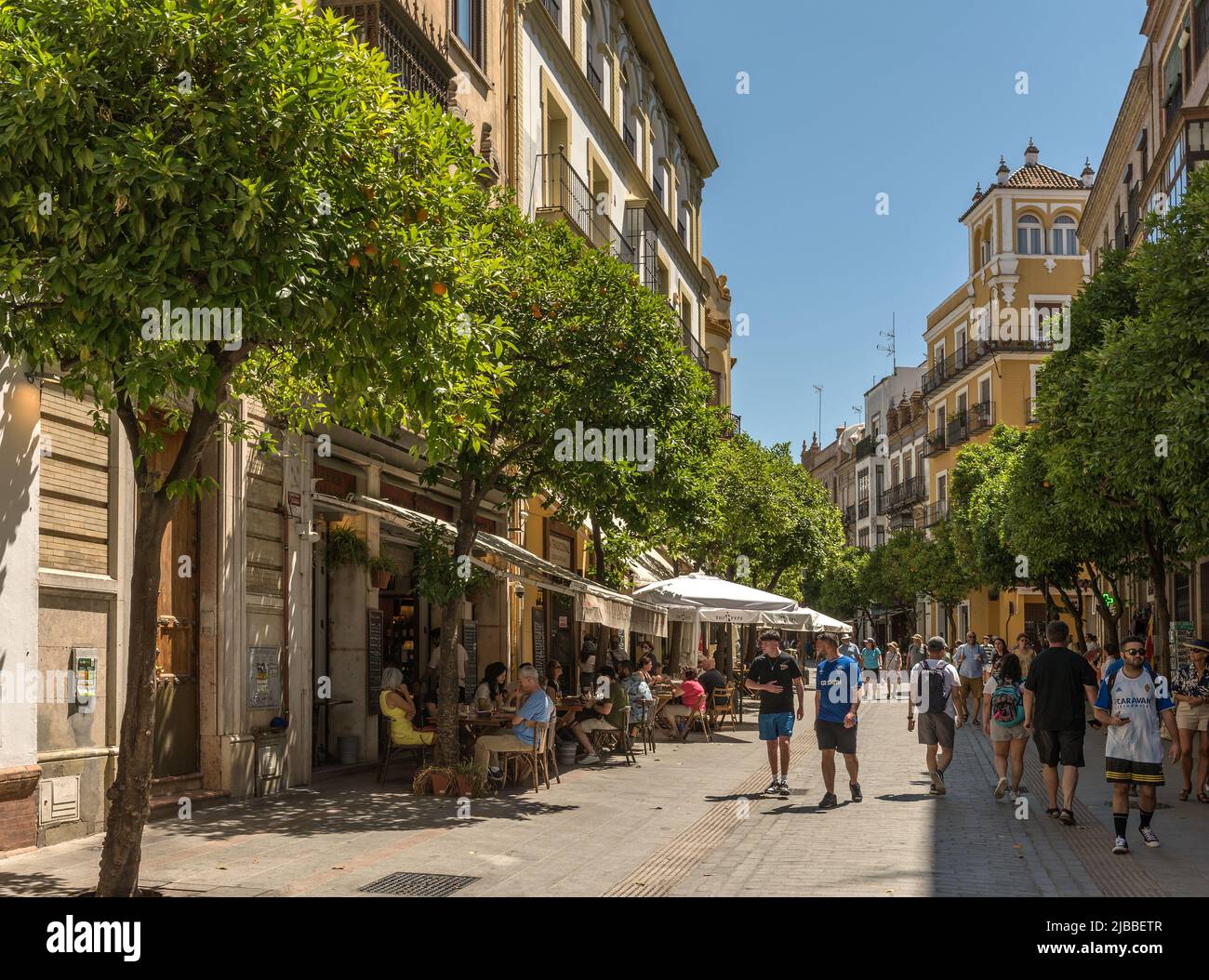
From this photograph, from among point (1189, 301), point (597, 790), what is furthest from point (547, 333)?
point (1189, 301)

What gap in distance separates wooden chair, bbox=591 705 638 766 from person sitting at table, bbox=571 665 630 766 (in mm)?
79

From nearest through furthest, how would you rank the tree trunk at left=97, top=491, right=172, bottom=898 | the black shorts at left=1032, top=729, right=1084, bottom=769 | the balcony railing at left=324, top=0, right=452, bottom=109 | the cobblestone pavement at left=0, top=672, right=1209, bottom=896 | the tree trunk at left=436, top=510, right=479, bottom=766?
the tree trunk at left=97, top=491, right=172, bottom=898 < the cobblestone pavement at left=0, top=672, right=1209, bottom=896 < the black shorts at left=1032, top=729, right=1084, bottom=769 < the tree trunk at left=436, top=510, right=479, bottom=766 < the balcony railing at left=324, top=0, right=452, bottom=109

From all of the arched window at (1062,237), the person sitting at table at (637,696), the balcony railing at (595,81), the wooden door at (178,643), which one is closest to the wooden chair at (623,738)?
the person sitting at table at (637,696)

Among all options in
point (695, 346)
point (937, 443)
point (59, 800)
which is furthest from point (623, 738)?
point (937, 443)

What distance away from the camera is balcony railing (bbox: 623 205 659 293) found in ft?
101

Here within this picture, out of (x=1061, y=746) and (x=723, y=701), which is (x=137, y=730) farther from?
(x=723, y=701)

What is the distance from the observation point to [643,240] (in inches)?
1243

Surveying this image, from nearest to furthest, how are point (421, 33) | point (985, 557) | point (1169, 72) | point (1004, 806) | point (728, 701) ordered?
point (1004, 806)
point (421, 33)
point (728, 701)
point (1169, 72)
point (985, 557)

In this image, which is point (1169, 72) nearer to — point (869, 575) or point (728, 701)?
point (728, 701)

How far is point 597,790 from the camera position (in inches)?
563

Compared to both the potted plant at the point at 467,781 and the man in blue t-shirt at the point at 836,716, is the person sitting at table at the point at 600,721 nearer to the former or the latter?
the potted plant at the point at 467,781

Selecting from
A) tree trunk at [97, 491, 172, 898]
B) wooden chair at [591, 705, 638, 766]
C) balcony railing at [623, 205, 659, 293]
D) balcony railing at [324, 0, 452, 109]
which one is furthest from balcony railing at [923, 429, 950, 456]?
tree trunk at [97, 491, 172, 898]

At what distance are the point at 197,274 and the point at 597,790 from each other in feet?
27.6

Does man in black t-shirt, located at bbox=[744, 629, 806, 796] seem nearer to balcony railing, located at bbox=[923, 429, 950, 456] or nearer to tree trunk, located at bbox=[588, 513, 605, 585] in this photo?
tree trunk, located at bbox=[588, 513, 605, 585]
